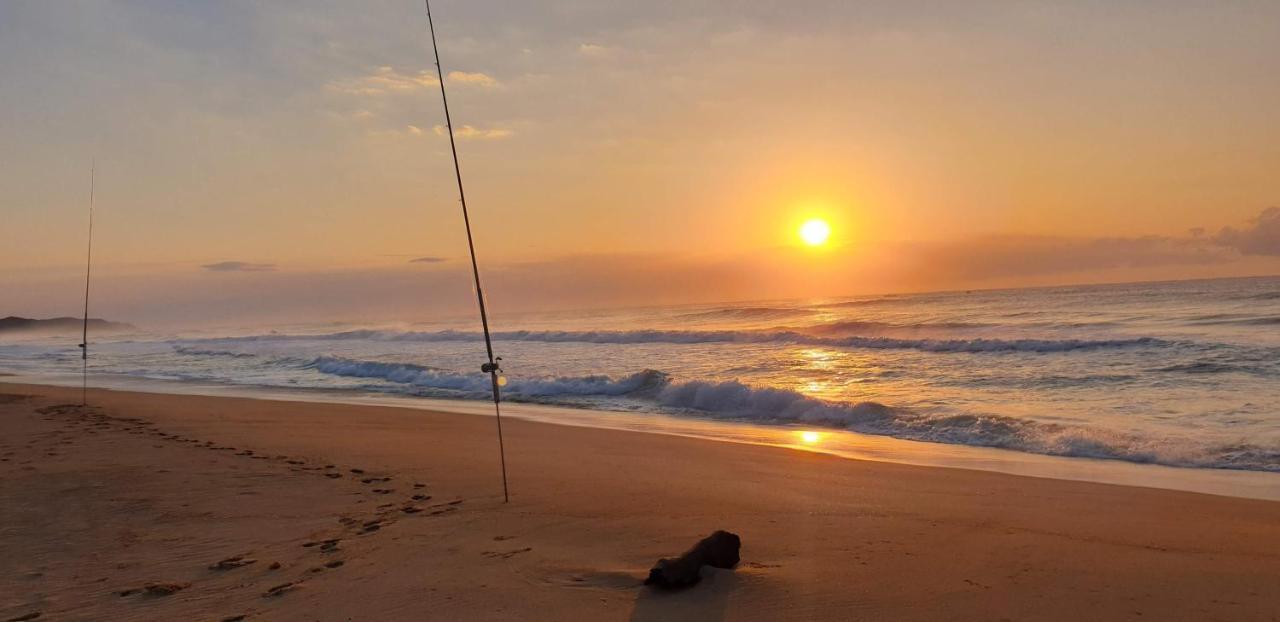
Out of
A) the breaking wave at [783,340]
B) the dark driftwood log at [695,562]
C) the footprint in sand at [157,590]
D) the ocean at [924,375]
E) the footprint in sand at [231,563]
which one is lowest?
the footprint in sand at [157,590]

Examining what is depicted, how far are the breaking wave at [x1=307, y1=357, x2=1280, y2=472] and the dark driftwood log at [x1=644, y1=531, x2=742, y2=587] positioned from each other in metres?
6.24

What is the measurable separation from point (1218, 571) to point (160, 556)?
625cm

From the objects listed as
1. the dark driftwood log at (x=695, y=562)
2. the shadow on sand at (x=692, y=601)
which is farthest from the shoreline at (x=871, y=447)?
the shadow on sand at (x=692, y=601)

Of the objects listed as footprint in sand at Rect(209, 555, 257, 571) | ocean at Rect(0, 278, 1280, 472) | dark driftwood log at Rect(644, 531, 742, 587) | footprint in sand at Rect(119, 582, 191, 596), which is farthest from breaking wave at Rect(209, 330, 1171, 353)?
footprint in sand at Rect(119, 582, 191, 596)

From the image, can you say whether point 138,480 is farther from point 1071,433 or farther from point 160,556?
point 1071,433

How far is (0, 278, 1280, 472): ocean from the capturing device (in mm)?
9844

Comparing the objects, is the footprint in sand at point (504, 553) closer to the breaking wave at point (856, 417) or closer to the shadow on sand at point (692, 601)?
the shadow on sand at point (692, 601)

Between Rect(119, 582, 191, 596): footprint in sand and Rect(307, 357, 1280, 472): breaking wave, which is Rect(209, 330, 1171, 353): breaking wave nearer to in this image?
Rect(307, 357, 1280, 472): breaking wave

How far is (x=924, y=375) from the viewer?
16.7 m

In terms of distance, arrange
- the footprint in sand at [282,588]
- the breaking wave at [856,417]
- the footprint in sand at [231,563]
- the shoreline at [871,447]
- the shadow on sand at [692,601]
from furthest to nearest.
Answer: the breaking wave at [856,417]
the shoreline at [871,447]
the footprint in sand at [231,563]
the footprint in sand at [282,588]
the shadow on sand at [692,601]

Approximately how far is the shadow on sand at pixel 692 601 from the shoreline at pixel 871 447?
4.83 m

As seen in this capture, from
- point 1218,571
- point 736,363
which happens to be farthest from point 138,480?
point 736,363

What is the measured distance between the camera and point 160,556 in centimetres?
482

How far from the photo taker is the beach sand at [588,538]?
3.86 meters
